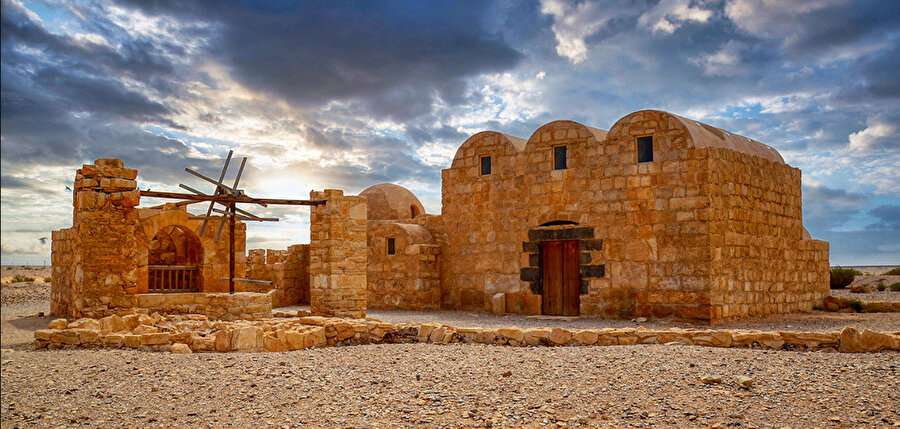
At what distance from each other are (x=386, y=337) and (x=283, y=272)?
925 centimetres

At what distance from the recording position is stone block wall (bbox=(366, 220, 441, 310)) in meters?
15.7

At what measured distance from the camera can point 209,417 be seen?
5.12 m

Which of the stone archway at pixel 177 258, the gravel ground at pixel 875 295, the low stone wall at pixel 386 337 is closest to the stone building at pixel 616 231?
the gravel ground at pixel 875 295

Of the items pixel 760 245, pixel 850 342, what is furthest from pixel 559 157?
pixel 850 342

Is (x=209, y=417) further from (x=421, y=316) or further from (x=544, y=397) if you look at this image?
(x=421, y=316)

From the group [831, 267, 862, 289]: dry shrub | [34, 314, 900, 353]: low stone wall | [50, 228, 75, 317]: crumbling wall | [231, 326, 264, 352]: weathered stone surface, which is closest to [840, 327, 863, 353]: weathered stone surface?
[34, 314, 900, 353]: low stone wall

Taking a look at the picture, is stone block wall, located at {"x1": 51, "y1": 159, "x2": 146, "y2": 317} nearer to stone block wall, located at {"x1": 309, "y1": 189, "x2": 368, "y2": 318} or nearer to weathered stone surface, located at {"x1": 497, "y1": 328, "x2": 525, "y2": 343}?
stone block wall, located at {"x1": 309, "y1": 189, "x2": 368, "y2": 318}

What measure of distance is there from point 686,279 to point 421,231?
7.06 m

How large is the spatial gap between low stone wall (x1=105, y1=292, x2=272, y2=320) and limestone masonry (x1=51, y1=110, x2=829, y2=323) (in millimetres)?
50

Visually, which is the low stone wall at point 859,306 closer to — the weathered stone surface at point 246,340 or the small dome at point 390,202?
the small dome at point 390,202

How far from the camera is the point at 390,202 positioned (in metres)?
20.0

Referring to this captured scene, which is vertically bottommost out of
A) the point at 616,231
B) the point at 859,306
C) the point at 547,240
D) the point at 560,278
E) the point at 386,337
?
the point at 859,306

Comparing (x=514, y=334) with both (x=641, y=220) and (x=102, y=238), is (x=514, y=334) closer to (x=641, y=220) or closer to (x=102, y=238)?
(x=641, y=220)

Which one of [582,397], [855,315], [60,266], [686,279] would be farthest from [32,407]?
[855,315]
